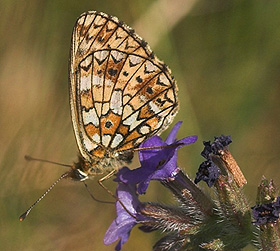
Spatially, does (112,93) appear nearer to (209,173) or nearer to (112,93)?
(112,93)

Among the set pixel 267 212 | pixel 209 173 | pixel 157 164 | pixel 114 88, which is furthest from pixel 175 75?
pixel 267 212


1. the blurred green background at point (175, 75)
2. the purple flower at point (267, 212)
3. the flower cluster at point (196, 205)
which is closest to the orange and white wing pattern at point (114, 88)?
the flower cluster at point (196, 205)

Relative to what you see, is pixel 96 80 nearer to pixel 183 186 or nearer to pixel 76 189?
pixel 183 186

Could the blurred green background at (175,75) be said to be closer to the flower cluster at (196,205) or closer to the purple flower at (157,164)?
the flower cluster at (196,205)

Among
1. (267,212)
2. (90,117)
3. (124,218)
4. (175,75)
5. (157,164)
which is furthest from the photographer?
(175,75)

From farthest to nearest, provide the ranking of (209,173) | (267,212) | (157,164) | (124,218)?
(124,218) < (157,164) < (209,173) < (267,212)

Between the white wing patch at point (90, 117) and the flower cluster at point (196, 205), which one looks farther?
the white wing patch at point (90, 117)
